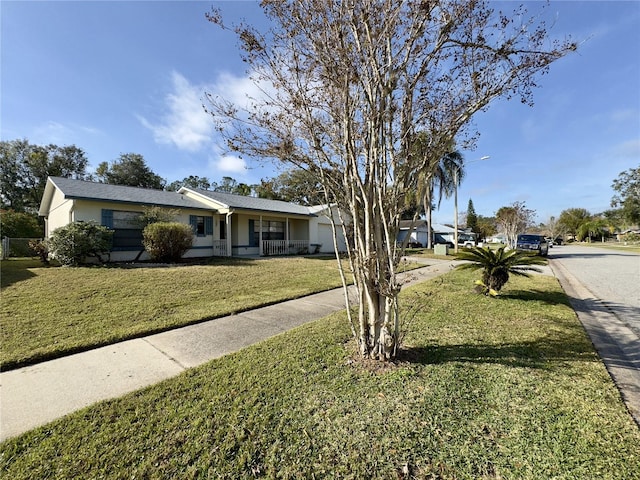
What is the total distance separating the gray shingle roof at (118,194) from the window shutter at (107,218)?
0.63 metres

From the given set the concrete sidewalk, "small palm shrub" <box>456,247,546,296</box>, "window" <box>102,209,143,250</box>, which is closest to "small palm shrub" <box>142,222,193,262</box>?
"window" <box>102,209,143,250</box>

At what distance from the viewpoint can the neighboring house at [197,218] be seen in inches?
504

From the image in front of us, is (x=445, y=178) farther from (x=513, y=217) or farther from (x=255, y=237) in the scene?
(x=255, y=237)

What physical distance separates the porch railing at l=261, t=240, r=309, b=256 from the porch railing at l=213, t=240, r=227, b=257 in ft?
7.47

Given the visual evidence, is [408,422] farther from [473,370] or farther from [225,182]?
[225,182]

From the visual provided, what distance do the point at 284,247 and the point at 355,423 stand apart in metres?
17.0

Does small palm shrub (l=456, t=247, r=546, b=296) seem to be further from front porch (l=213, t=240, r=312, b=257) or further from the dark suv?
the dark suv

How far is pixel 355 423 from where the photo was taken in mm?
2479

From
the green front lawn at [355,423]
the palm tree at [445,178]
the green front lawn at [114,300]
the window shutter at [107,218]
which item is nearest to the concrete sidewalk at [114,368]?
the green front lawn at [355,423]

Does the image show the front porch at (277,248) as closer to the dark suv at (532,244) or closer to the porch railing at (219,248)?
the porch railing at (219,248)

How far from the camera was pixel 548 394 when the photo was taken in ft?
9.55

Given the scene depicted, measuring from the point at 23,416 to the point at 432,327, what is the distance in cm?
518

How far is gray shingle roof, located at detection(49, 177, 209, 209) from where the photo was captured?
1240cm

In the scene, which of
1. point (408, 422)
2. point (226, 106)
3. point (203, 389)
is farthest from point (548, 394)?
point (226, 106)
